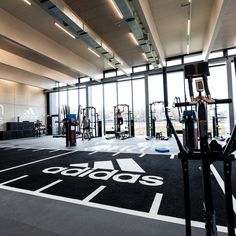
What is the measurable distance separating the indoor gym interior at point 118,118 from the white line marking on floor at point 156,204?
0.03 m

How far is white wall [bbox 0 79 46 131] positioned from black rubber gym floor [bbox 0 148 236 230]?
991cm

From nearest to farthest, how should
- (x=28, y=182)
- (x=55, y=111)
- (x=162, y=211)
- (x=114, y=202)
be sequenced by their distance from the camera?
Result: 1. (x=162, y=211)
2. (x=114, y=202)
3. (x=28, y=182)
4. (x=55, y=111)

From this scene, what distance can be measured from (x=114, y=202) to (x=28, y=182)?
65.2 inches

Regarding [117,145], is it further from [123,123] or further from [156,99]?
[156,99]

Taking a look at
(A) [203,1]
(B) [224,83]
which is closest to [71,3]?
(A) [203,1]

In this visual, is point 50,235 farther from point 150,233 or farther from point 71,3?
point 71,3

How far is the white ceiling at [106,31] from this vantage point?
587cm

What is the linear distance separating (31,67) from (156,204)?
11090 mm

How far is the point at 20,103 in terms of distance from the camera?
13359 mm

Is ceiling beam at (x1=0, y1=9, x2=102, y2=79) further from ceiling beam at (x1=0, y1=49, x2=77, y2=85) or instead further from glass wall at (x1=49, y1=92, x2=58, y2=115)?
glass wall at (x1=49, y1=92, x2=58, y2=115)

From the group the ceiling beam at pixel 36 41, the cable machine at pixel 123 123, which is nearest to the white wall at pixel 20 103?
the ceiling beam at pixel 36 41

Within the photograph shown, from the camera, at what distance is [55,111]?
51.5ft

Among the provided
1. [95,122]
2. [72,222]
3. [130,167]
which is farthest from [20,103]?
[72,222]

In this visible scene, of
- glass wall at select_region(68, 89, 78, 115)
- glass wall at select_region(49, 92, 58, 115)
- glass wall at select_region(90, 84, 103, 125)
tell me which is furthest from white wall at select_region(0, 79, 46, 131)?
glass wall at select_region(90, 84, 103, 125)
